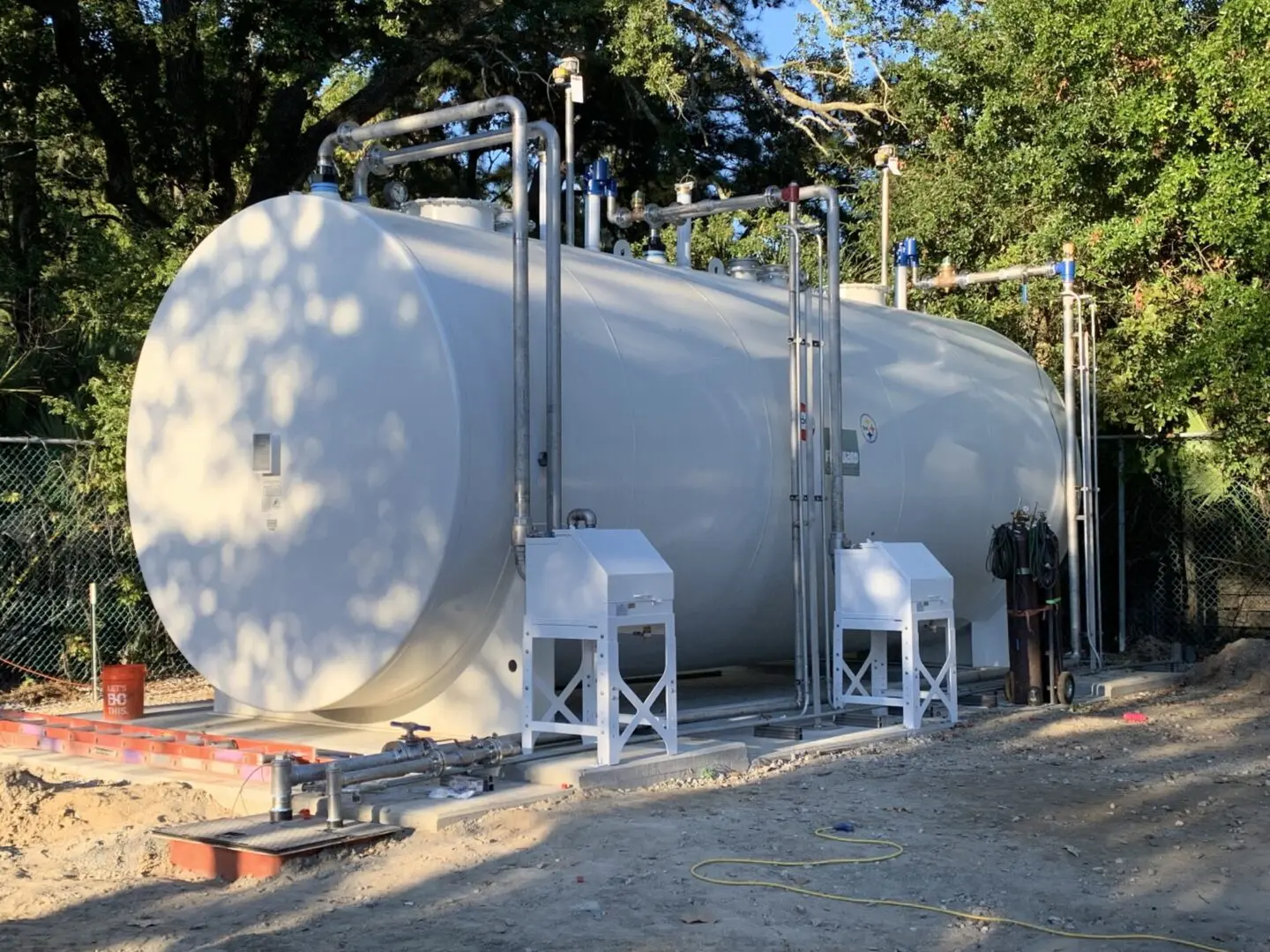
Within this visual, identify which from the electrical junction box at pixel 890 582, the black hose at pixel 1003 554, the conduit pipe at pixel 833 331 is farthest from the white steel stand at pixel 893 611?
the black hose at pixel 1003 554

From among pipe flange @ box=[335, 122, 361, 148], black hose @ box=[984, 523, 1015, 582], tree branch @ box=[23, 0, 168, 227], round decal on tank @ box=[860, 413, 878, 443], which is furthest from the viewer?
tree branch @ box=[23, 0, 168, 227]

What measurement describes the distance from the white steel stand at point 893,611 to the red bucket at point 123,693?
175 inches

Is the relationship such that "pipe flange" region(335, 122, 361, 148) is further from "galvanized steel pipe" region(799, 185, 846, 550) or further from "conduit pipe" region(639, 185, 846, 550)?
"galvanized steel pipe" region(799, 185, 846, 550)

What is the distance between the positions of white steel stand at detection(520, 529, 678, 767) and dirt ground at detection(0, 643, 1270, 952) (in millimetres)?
437

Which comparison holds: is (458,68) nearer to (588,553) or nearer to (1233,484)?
(1233,484)

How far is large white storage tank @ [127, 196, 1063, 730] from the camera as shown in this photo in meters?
8.18

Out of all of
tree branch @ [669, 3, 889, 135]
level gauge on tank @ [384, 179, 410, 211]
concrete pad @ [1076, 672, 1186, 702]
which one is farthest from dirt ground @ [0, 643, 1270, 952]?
tree branch @ [669, 3, 889, 135]

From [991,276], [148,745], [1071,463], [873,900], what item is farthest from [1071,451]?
[873,900]

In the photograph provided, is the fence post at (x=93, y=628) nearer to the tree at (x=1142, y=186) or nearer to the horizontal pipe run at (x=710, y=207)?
the horizontal pipe run at (x=710, y=207)

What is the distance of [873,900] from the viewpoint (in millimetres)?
5684

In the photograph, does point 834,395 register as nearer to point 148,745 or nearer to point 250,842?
point 148,745

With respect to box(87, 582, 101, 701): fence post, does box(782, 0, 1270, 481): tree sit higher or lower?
higher

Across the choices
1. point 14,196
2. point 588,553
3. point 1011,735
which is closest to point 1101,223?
point 1011,735

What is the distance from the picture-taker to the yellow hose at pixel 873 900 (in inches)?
→ 205
